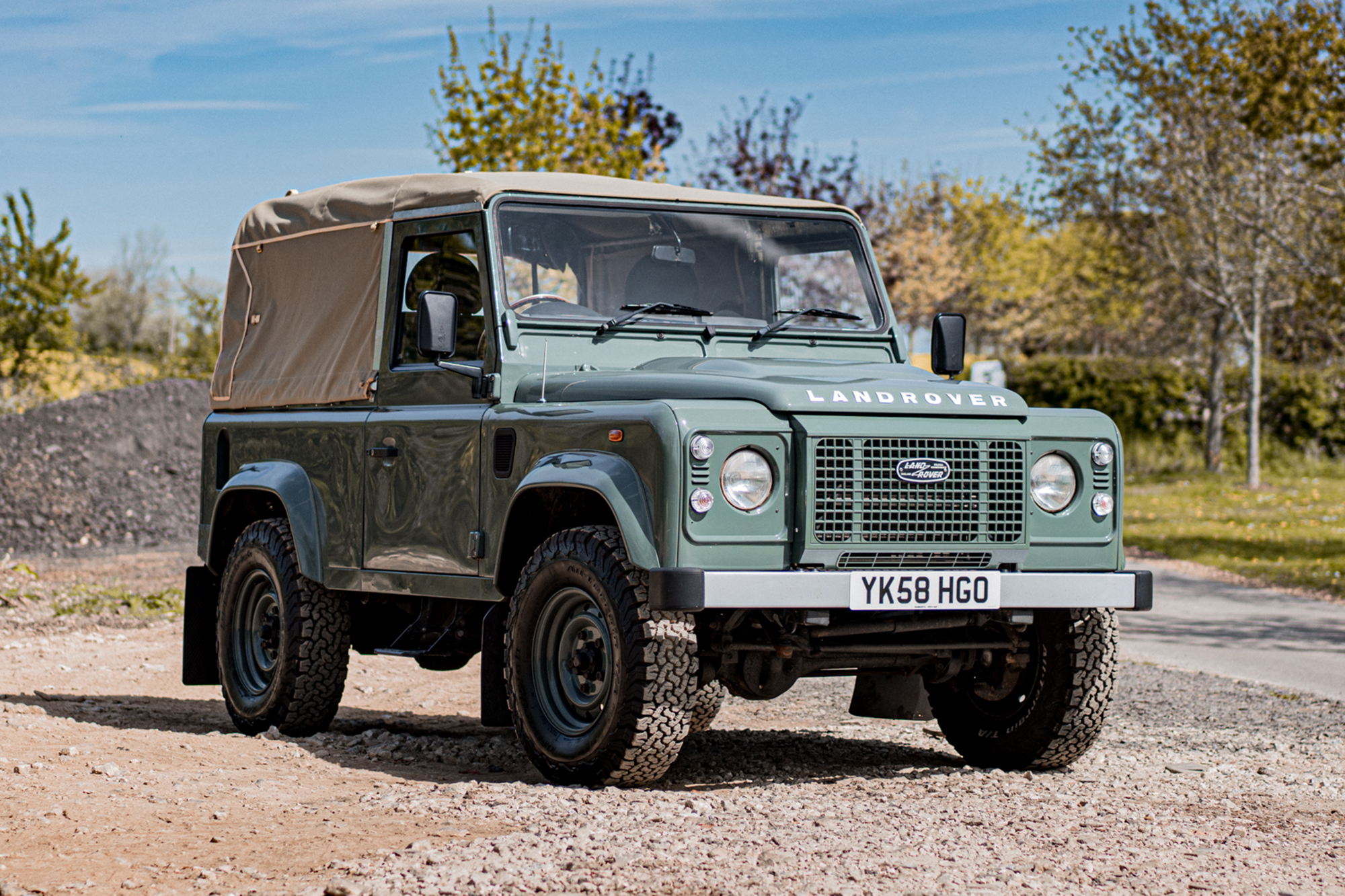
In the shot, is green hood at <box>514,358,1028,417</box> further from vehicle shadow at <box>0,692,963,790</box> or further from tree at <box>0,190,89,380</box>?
tree at <box>0,190,89,380</box>

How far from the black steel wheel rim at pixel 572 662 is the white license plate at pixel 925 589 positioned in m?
0.93

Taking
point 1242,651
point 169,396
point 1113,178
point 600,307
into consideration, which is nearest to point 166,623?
point 600,307

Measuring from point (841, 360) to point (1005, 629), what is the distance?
4.72 feet

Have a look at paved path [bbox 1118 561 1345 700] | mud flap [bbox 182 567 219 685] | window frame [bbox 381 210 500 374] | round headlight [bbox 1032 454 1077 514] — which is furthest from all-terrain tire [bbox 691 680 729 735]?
paved path [bbox 1118 561 1345 700]

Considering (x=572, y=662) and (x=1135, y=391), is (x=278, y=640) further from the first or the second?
(x=1135, y=391)

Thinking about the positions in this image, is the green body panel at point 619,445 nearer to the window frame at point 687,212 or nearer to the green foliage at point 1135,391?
the window frame at point 687,212

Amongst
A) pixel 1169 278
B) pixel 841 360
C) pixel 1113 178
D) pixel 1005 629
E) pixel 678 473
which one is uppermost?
pixel 1113 178

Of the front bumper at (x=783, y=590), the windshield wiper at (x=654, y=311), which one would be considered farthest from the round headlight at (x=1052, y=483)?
the windshield wiper at (x=654, y=311)

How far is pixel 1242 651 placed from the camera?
11.9 meters

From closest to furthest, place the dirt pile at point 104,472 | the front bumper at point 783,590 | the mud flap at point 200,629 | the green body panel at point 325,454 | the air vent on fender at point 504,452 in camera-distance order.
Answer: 1. the front bumper at point 783,590
2. the air vent on fender at point 504,452
3. the green body panel at point 325,454
4. the mud flap at point 200,629
5. the dirt pile at point 104,472

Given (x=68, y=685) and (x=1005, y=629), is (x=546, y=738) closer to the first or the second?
(x=1005, y=629)

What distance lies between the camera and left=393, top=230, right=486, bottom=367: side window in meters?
7.04

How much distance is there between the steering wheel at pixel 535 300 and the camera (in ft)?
22.5

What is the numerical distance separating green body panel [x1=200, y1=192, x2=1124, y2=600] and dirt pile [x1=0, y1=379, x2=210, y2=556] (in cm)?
1531
